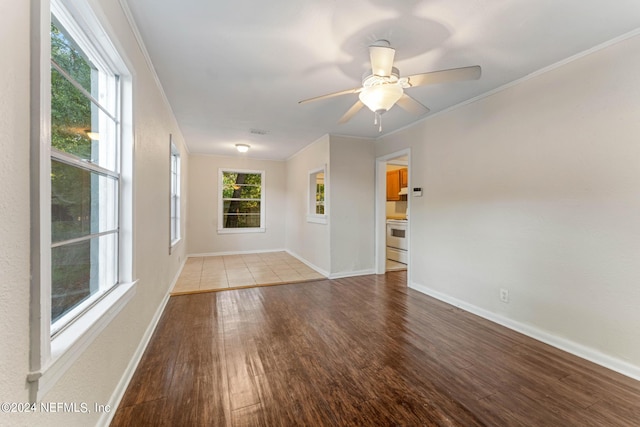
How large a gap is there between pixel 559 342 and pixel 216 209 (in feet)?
21.1

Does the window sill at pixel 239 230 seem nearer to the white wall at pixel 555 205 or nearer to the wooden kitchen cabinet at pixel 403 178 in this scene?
the wooden kitchen cabinet at pixel 403 178

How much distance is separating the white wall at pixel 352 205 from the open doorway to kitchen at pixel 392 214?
0.13 meters

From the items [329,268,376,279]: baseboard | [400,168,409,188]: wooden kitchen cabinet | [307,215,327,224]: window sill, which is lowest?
[329,268,376,279]: baseboard

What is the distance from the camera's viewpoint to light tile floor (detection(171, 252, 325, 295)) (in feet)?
13.2

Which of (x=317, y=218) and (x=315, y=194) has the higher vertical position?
(x=315, y=194)

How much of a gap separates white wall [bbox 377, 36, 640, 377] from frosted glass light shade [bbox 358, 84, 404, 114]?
1583 mm

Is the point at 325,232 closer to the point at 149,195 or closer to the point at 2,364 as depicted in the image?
the point at 149,195

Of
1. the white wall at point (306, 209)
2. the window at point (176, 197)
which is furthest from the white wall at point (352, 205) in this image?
the window at point (176, 197)

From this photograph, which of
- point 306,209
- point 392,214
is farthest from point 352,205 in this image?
point 392,214

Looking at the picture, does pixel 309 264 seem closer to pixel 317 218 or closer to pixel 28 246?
pixel 317 218

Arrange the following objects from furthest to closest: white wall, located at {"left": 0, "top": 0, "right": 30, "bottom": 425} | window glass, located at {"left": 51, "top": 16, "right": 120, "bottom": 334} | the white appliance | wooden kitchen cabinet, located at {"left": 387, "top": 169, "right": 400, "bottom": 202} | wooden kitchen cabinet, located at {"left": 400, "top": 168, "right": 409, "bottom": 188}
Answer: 1. wooden kitchen cabinet, located at {"left": 387, "top": 169, "right": 400, "bottom": 202}
2. wooden kitchen cabinet, located at {"left": 400, "top": 168, "right": 409, "bottom": 188}
3. the white appliance
4. window glass, located at {"left": 51, "top": 16, "right": 120, "bottom": 334}
5. white wall, located at {"left": 0, "top": 0, "right": 30, "bottom": 425}

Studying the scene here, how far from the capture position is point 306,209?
568 cm

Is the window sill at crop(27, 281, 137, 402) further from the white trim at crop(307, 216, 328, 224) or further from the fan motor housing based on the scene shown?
the white trim at crop(307, 216, 328, 224)

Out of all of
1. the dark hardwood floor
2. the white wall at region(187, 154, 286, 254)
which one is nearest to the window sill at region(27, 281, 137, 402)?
the dark hardwood floor
